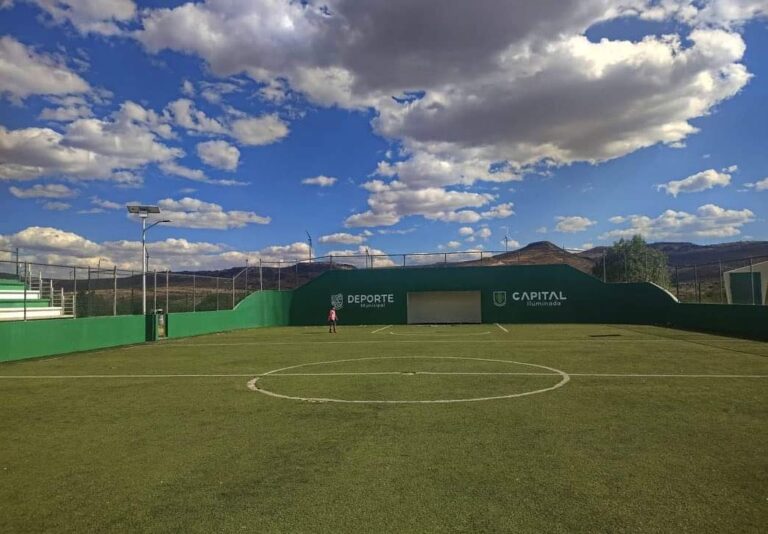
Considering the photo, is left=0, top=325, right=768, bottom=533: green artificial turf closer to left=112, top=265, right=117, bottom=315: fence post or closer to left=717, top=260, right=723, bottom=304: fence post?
left=112, top=265, right=117, bottom=315: fence post

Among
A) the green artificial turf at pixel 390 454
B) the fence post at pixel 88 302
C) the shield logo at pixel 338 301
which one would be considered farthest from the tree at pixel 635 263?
the green artificial turf at pixel 390 454

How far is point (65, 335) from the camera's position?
73.4ft

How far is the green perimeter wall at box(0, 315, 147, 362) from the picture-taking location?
19.7 m

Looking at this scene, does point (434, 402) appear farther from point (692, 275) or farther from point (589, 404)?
point (692, 275)

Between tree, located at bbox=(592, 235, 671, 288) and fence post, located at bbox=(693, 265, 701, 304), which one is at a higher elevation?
tree, located at bbox=(592, 235, 671, 288)

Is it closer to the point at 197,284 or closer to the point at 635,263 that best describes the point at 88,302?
the point at 197,284

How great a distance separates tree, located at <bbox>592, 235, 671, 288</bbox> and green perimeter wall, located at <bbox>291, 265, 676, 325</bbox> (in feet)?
63.1

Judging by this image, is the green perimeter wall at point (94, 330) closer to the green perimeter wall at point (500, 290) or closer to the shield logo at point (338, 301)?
the shield logo at point (338, 301)

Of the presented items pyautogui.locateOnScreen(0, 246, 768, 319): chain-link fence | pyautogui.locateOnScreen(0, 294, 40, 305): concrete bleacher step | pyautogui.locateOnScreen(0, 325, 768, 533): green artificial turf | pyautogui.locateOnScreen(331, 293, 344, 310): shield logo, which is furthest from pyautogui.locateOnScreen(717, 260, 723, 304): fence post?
pyautogui.locateOnScreen(0, 294, 40, 305): concrete bleacher step

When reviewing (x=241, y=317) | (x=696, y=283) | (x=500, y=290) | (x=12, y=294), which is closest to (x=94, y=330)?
(x=12, y=294)

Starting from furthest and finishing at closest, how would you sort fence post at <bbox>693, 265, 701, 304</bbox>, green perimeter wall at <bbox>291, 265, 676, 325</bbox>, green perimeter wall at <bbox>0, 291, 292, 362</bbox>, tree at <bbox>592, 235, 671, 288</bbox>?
1. tree at <bbox>592, 235, 671, 288</bbox>
2. green perimeter wall at <bbox>291, 265, 676, 325</bbox>
3. fence post at <bbox>693, 265, 701, 304</bbox>
4. green perimeter wall at <bbox>0, 291, 292, 362</bbox>

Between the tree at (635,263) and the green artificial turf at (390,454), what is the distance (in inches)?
2091

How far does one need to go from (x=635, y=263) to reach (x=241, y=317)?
53.1 meters

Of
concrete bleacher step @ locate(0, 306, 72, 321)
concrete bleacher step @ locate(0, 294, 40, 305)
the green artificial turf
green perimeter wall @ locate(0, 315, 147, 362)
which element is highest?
concrete bleacher step @ locate(0, 294, 40, 305)
